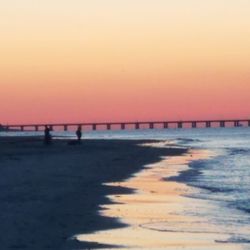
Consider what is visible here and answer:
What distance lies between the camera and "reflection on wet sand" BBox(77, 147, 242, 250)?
50.4ft

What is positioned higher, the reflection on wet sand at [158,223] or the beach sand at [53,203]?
the beach sand at [53,203]

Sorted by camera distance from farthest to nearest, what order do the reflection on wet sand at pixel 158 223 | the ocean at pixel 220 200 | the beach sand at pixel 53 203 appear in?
the ocean at pixel 220 200, the beach sand at pixel 53 203, the reflection on wet sand at pixel 158 223

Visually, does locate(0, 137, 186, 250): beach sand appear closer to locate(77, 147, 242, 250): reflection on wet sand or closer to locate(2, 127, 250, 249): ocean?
locate(77, 147, 242, 250): reflection on wet sand

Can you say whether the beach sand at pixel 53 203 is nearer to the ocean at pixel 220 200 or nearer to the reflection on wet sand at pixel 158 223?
the reflection on wet sand at pixel 158 223

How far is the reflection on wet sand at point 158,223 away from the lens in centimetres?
1536

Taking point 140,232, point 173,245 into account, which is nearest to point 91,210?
point 140,232

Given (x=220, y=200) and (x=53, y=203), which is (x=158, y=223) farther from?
(x=220, y=200)

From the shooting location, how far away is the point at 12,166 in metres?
38.8

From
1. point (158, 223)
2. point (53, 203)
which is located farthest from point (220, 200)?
point (158, 223)

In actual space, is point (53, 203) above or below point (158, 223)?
above

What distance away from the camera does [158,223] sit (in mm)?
18297

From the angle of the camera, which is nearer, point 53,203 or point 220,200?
point 53,203

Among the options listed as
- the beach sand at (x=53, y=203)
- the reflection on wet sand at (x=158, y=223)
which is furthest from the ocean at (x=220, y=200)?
the beach sand at (x=53, y=203)

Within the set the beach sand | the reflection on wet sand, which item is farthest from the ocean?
the beach sand
